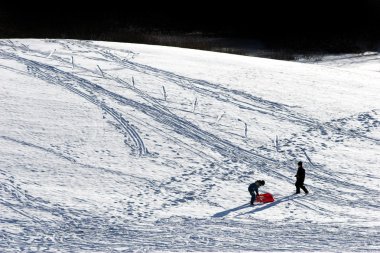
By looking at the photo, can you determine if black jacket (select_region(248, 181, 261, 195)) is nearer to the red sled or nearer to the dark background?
the red sled

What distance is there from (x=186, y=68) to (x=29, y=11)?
25457 millimetres

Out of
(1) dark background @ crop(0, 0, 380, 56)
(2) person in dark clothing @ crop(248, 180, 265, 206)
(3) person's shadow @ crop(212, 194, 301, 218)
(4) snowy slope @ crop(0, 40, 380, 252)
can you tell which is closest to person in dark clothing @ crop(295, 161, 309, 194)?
(3) person's shadow @ crop(212, 194, 301, 218)

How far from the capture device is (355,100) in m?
28.3

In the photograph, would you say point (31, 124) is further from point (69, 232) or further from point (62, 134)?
point (69, 232)

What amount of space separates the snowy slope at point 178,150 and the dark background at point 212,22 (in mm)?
12946

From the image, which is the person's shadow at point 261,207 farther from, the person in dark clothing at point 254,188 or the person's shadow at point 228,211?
the person in dark clothing at point 254,188

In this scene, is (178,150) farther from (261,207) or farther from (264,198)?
(261,207)

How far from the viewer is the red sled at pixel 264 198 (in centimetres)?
1920

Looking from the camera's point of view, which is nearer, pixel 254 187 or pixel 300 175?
pixel 254 187

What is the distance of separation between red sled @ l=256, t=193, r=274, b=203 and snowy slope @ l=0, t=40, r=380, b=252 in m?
0.39

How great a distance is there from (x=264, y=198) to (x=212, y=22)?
3254 cm

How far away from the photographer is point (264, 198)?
19.3 metres

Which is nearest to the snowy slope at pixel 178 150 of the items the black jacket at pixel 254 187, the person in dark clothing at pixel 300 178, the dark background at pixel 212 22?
the person in dark clothing at pixel 300 178

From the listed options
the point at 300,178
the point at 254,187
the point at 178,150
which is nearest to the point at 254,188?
the point at 254,187
